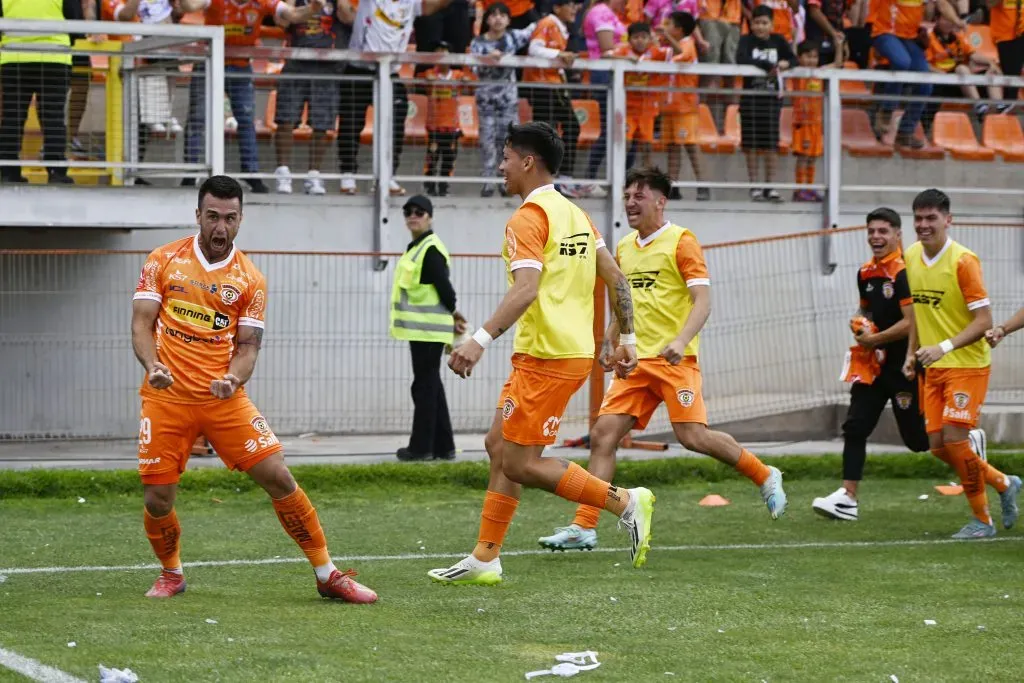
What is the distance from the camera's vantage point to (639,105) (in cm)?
1636

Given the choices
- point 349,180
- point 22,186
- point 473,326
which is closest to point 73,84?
point 22,186

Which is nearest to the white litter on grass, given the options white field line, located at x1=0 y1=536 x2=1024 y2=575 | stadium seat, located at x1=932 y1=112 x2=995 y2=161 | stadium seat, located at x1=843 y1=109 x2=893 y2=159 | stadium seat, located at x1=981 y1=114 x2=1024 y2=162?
white field line, located at x1=0 y1=536 x2=1024 y2=575

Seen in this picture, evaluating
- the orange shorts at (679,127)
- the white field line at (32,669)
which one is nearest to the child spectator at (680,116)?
the orange shorts at (679,127)

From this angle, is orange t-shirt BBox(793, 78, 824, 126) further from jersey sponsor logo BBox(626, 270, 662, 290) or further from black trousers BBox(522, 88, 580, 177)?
jersey sponsor logo BBox(626, 270, 662, 290)

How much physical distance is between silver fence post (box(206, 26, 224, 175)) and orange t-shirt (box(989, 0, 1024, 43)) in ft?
32.4

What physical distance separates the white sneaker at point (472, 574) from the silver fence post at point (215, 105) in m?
6.43

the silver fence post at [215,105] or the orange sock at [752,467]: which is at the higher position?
the silver fence post at [215,105]

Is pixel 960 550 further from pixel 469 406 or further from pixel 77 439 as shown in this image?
pixel 77 439

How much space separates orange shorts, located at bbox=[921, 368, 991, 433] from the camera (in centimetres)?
1020

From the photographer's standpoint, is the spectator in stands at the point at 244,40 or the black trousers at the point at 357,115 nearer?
the spectator in stands at the point at 244,40

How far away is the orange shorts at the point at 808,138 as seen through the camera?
55.4 feet

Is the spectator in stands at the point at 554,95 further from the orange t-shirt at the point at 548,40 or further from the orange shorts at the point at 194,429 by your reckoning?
the orange shorts at the point at 194,429

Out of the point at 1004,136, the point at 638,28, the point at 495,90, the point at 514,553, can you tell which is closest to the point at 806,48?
the point at 638,28

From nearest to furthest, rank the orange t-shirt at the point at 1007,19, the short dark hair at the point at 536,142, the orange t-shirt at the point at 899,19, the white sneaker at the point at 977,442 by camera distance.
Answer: the short dark hair at the point at 536,142, the white sneaker at the point at 977,442, the orange t-shirt at the point at 899,19, the orange t-shirt at the point at 1007,19
